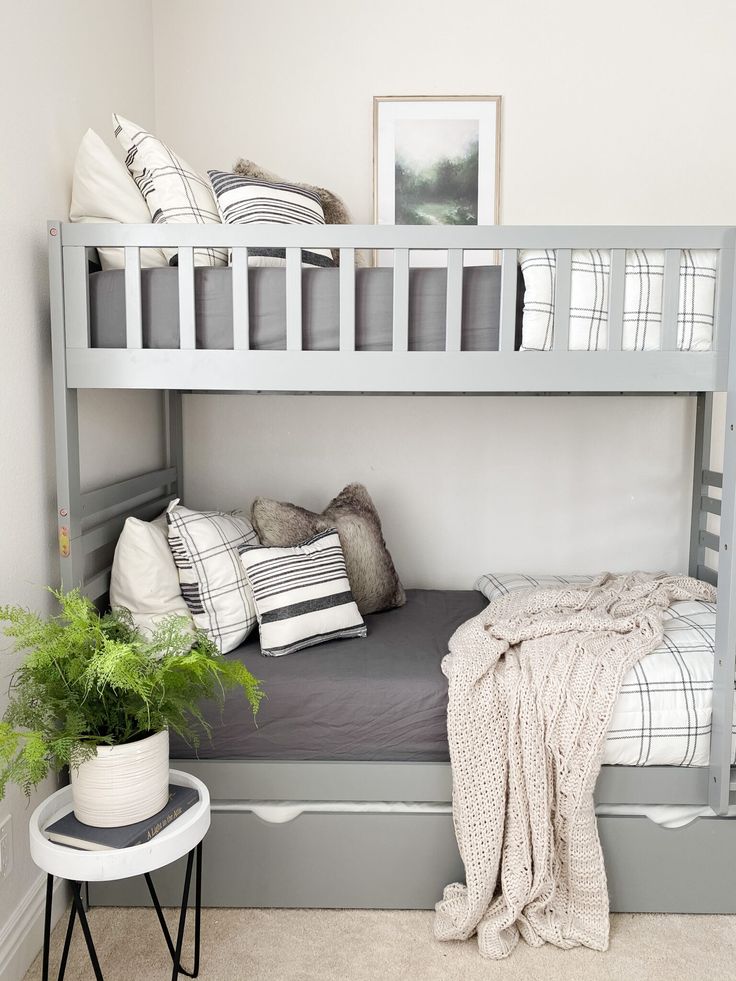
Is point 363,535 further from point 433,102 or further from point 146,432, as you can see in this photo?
point 433,102

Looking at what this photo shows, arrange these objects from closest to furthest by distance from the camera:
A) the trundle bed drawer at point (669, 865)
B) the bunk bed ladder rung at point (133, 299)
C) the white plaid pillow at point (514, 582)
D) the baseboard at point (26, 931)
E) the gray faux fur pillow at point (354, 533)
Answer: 1. the baseboard at point (26, 931)
2. the bunk bed ladder rung at point (133, 299)
3. the trundle bed drawer at point (669, 865)
4. the gray faux fur pillow at point (354, 533)
5. the white plaid pillow at point (514, 582)

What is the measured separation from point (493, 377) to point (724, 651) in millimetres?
821

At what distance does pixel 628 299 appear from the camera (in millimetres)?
1707

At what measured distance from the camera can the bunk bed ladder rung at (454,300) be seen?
1674 millimetres

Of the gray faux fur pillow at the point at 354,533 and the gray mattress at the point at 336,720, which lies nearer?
the gray mattress at the point at 336,720

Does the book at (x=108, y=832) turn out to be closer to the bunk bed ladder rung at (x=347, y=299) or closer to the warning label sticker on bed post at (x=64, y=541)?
the warning label sticker on bed post at (x=64, y=541)

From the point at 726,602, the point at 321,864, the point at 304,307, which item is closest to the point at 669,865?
the point at 726,602

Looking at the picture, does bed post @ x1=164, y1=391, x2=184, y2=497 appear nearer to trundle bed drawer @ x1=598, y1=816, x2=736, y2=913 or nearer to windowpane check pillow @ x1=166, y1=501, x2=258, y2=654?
windowpane check pillow @ x1=166, y1=501, x2=258, y2=654

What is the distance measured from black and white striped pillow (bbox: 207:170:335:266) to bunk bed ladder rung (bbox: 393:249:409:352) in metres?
0.27

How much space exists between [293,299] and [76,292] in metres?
0.48

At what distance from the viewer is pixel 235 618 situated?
6.38 feet

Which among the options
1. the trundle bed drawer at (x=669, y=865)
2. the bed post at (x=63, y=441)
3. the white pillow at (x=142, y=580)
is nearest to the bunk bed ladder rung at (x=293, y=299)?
the bed post at (x=63, y=441)

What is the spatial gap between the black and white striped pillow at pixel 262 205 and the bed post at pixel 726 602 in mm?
933

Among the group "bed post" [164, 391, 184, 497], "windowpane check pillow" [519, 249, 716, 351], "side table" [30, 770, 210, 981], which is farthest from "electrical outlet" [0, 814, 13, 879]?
"windowpane check pillow" [519, 249, 716, 351]
